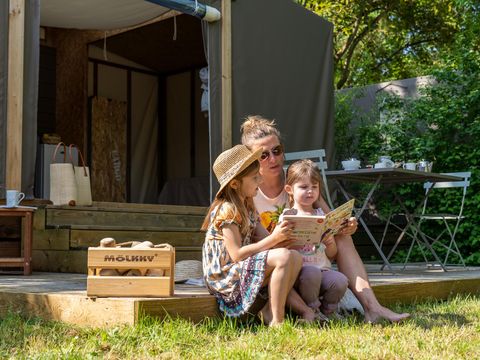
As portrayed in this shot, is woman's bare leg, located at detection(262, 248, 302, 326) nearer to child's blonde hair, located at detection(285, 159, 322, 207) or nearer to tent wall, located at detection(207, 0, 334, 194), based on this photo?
child's blonde hair, located at detection(285, 159, 322, 207)

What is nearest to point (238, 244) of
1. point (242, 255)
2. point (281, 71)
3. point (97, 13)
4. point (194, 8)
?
point (242, 255)

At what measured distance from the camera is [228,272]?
9.30 ft

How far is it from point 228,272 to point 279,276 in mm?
235

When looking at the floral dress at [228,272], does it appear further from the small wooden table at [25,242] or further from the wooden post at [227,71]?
the wooden post at [227,71]

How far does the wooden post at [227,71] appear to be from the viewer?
610 cm

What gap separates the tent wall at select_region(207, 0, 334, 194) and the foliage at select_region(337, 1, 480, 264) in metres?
0.82

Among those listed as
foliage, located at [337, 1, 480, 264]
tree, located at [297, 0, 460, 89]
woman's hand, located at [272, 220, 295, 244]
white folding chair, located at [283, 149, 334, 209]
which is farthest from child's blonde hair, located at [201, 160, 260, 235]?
tree, located at [297, 0, 460, 89]

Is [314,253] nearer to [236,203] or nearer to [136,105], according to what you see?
[236,203]

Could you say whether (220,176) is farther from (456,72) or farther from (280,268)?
(456,72)

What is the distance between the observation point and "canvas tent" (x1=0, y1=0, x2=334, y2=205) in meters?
6.11

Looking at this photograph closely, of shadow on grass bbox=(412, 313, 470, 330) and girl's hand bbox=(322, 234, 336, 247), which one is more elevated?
girl's hand bbox=(322, 234, 336, 247)

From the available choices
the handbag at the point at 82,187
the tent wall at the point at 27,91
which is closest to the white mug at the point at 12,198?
the tent wall at the point at 27,91

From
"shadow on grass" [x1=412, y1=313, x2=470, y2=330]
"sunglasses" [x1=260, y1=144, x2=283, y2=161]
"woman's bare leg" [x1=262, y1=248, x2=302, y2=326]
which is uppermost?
"sunglasses" [x1=260, y1=144, x2=283, y2=161]

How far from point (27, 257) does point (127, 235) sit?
2.68 ft
